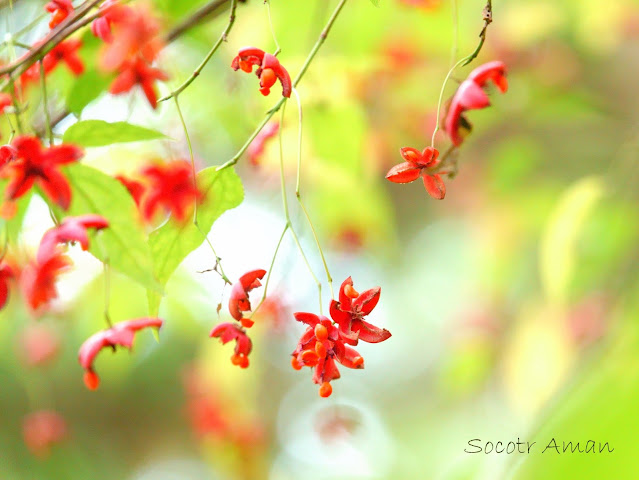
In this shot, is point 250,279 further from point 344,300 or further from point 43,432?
point 43,432

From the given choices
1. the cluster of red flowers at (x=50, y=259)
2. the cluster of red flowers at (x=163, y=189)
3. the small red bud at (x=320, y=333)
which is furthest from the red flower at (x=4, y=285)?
the small red bud at (x=320, y=333)

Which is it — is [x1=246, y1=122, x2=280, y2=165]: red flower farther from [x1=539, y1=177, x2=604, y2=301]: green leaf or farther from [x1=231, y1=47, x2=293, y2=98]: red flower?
[x1=539, y1=177, x2=604, y2=301]: green leaf

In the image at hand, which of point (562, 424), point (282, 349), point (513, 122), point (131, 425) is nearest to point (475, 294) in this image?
point (513, 122)

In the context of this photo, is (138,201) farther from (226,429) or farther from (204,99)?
(226,429)

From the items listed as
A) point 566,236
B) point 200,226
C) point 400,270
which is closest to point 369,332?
point 200,226

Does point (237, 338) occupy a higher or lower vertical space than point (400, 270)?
lower

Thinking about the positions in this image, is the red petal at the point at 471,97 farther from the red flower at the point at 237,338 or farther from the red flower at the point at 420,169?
the red flower at the point at 237,338
